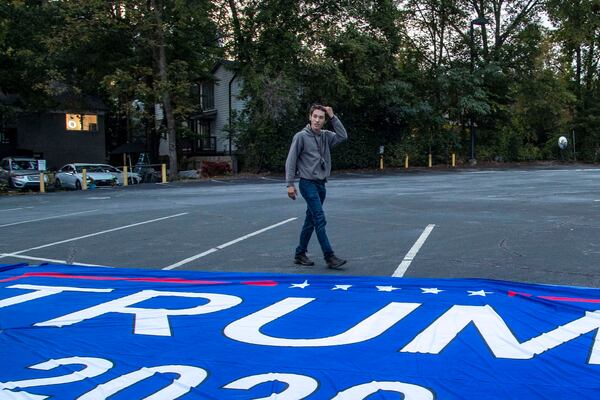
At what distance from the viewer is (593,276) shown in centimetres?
569

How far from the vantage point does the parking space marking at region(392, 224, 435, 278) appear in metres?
6.05

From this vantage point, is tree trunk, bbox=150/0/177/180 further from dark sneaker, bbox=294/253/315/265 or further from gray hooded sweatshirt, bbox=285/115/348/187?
dark sneaker, bbox=294/253/315/265

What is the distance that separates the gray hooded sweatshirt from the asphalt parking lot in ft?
3.53

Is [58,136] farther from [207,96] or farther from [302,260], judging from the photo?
[302,260]

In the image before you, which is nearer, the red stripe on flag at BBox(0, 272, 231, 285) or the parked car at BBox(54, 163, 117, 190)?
the red stripe on flag at BBox(0, 272, 231, 285)

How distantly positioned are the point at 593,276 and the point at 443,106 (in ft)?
103

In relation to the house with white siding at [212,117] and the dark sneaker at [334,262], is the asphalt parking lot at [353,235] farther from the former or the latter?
the house with white siding at [212,117]

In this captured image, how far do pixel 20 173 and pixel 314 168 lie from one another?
23.6 metres

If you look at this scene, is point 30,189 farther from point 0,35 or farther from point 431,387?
point 431,387

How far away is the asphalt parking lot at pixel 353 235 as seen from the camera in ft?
21.1

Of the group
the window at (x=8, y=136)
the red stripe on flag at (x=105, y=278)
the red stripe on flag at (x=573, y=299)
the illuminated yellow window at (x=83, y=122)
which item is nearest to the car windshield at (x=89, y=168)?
the illuminated yellow window at (x=83, y=122)

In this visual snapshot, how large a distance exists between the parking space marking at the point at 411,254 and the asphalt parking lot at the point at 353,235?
1 centimetres

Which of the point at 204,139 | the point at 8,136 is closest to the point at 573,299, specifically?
the point at 204,139

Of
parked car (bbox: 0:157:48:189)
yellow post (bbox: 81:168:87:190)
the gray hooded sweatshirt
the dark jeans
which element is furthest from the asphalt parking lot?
parked car (bbox: 0:157:48:189)
